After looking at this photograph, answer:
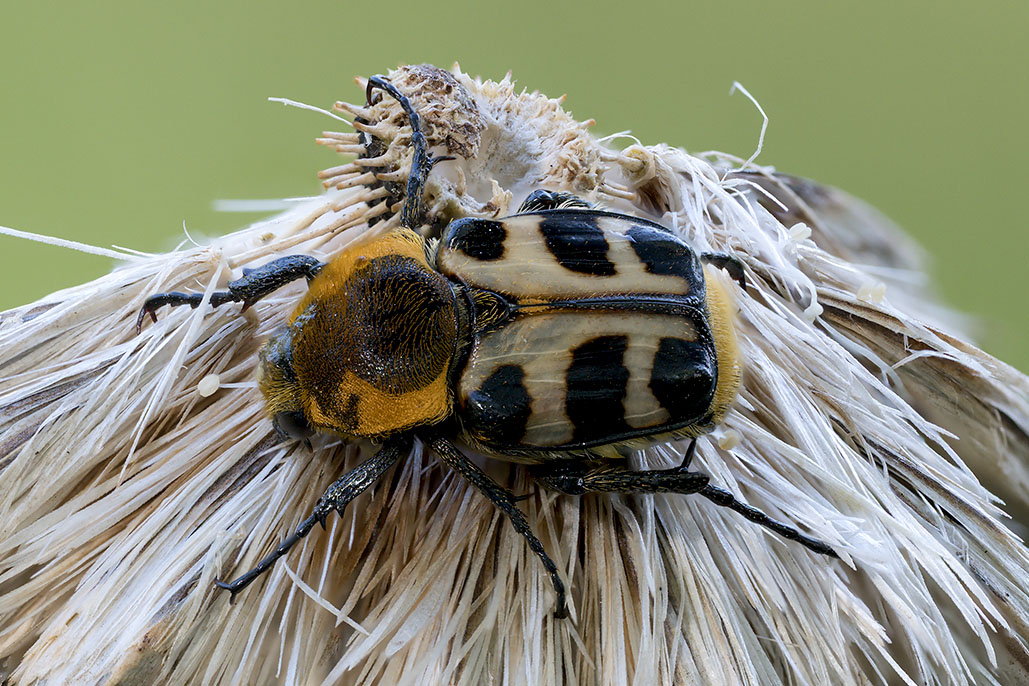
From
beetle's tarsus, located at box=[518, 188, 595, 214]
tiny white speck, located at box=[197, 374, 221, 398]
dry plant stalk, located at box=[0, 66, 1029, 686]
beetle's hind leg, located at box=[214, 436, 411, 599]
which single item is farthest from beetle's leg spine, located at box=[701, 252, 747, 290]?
tiny white speck, located at box=[197, 374, 221, 398]

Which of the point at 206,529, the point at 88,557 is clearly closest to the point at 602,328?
the point at 206,529

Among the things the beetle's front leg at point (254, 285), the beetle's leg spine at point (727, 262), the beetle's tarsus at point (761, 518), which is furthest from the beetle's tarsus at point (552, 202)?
the beetle's tarsus at point (761, 518)

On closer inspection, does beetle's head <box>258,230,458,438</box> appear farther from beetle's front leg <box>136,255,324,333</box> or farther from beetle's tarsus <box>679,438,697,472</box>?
beetle's tarsus <box>679,438,697,472</box>

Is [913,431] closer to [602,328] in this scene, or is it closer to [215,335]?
[602,328]

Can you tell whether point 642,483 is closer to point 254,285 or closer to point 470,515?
point 470,515

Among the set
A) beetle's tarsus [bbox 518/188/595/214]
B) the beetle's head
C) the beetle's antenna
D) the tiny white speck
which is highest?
the beetle's antenna

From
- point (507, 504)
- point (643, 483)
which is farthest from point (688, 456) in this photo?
point (507, 504)
